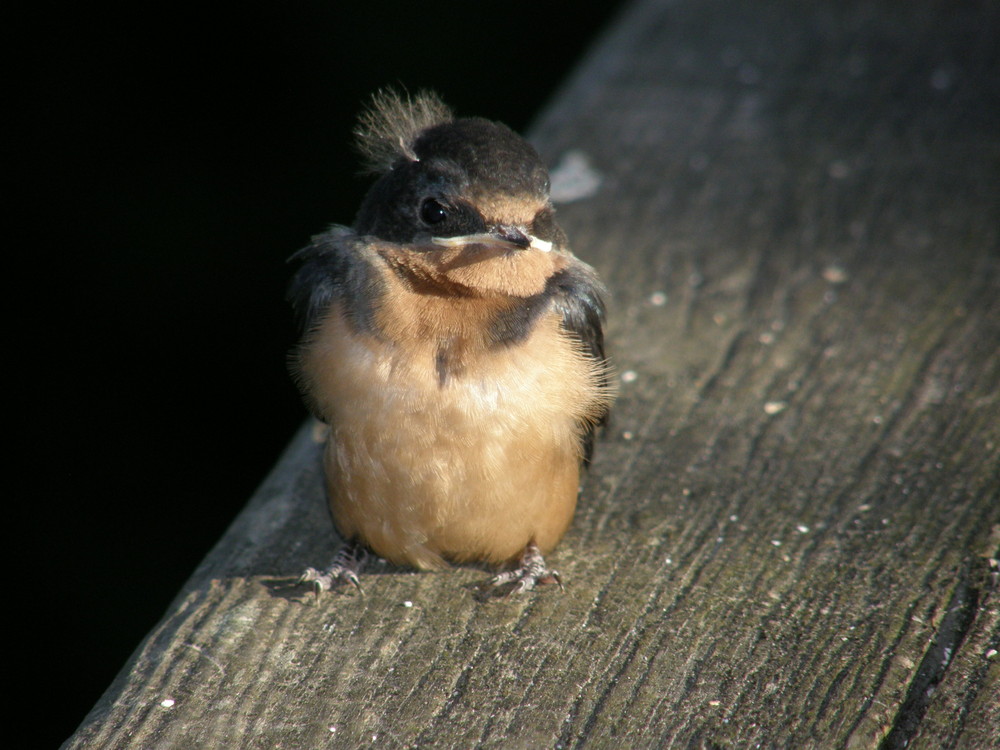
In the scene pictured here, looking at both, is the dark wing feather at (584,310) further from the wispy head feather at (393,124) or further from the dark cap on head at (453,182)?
the wispy head feather at (393,124)

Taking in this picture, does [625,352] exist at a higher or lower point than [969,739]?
lower

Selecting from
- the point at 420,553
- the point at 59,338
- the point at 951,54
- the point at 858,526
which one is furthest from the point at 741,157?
the point at 59,338

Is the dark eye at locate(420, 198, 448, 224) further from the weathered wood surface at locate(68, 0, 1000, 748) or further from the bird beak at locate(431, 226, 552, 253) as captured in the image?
the weathered wood surface at locate(68, 0, 1000, 748)

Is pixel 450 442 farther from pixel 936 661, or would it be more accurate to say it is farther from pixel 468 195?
pixel 936 661

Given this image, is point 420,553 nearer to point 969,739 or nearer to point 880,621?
point 880,621

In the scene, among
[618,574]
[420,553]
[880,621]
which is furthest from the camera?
[420,553]

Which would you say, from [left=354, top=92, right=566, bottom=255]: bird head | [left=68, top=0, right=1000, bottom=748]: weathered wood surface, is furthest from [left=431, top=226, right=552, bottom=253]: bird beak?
[left=68, top=0, right=1000, bottom=748]: weathered wood surface
